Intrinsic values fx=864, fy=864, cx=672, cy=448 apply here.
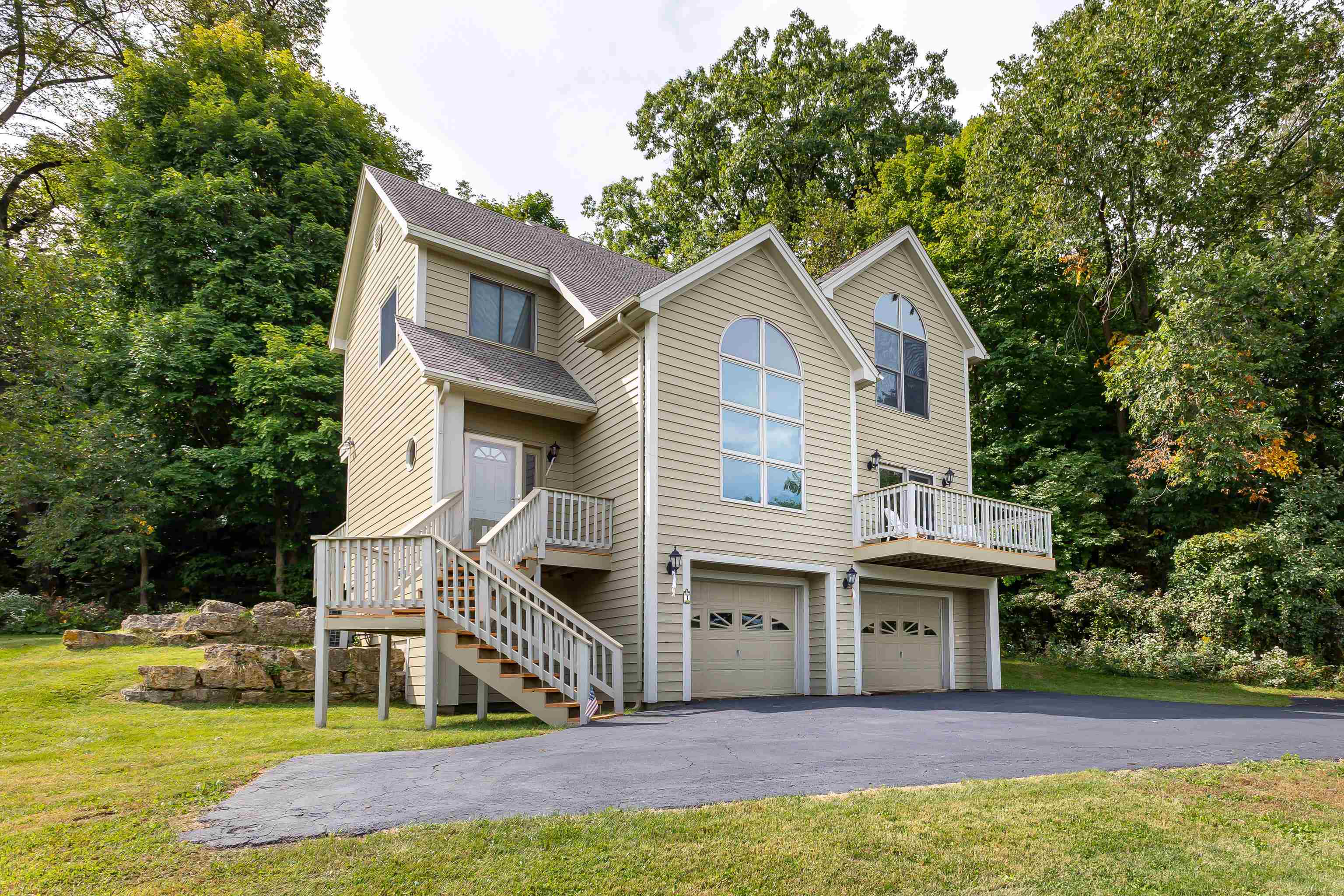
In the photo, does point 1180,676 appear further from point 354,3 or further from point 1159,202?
point 354,3

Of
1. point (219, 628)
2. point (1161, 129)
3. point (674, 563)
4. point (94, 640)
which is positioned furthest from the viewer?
point (1161, 129)

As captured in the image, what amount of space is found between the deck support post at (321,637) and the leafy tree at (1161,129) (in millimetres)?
19585

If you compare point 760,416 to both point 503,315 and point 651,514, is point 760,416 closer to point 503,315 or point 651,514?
point 651,514

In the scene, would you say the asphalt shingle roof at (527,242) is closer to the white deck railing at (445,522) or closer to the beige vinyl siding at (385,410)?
the beige vinyl siding at (385,410)

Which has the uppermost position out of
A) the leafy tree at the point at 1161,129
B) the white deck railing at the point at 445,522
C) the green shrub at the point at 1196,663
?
the leafy tree at the point at 1161,129

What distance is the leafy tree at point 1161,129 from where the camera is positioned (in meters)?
20.0

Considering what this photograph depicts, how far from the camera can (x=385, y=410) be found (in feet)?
51.9

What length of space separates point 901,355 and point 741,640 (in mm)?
7598

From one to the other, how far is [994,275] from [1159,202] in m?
5.15

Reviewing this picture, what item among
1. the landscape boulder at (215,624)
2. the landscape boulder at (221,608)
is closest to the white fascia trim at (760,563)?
the landscape boulder at (215,624)

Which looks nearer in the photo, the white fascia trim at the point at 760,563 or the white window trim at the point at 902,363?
the white fascia trim at the point at 760,563

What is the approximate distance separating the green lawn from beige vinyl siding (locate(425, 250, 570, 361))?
28.3 ft

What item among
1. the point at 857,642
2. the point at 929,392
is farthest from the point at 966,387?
the point at 857,642

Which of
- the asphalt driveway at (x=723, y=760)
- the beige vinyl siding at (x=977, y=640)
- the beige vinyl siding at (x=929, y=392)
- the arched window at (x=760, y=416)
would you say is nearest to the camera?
the asphalt driveway at (x=723, y=760)
